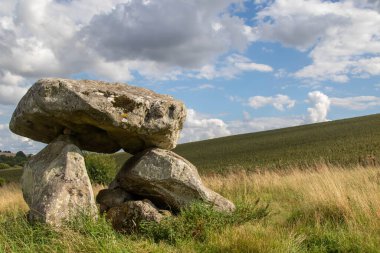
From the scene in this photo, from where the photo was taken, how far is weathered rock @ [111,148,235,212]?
9664 millimetres

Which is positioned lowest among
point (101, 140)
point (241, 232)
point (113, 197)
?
point (241, 232)

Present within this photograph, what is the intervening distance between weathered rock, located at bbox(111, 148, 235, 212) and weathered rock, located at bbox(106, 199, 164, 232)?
21.7 inches

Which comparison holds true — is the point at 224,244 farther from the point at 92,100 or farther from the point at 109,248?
the point at 92,100

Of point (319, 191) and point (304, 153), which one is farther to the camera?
point (304, 153)

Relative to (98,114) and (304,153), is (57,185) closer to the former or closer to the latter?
(98,114)

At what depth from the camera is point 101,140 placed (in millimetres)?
10984

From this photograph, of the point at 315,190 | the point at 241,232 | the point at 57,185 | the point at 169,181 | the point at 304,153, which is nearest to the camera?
the point at 241,232

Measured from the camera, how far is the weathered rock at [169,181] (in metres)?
9.66

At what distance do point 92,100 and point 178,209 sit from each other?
10.3 feet

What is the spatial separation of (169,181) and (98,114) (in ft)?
7.16

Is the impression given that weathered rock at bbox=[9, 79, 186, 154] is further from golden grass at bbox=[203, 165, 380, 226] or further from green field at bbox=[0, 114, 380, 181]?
green field at bbox=[0, 114, 380, 181]

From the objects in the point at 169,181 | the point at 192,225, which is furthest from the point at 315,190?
the point at 192,225

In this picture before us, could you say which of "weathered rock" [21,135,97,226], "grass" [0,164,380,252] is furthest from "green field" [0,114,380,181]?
"weathered rock" [21,135,97,226]

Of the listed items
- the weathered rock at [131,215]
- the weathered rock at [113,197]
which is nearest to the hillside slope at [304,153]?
the weathered rock at [113,197]
